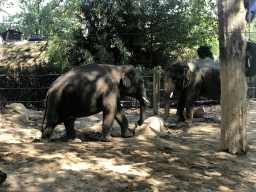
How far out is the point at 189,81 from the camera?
884 cm

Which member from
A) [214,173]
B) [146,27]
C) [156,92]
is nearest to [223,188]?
[214,173]

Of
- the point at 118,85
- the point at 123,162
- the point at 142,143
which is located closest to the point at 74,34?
the point at 118,85

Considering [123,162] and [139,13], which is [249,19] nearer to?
[123,162]

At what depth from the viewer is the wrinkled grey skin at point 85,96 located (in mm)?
5949

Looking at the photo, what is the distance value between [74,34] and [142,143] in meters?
10.9

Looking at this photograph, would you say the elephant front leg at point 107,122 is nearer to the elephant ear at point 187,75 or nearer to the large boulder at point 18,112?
the elephant ear at point 187,75

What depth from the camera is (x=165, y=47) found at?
15.3 m

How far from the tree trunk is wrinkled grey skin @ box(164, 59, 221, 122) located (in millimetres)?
3379

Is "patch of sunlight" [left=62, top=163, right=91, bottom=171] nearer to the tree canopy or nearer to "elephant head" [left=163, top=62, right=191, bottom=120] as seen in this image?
"elephant head" [left=163, top=62, right=191, bottom=120]

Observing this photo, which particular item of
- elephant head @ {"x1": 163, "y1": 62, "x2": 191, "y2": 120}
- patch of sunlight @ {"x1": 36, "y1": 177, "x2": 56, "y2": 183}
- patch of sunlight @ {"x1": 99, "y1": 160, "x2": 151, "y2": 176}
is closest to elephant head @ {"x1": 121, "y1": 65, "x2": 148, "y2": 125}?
elephant head @ {"x1": 163, "y1": 62, "x2": 191, "y2": 120}

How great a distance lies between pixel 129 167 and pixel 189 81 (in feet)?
17.0

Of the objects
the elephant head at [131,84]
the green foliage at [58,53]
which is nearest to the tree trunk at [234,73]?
the elephant head at [131,84]

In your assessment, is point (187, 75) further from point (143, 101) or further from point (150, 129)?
point (150, 129)

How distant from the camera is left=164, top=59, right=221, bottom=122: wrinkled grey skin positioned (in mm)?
8773
